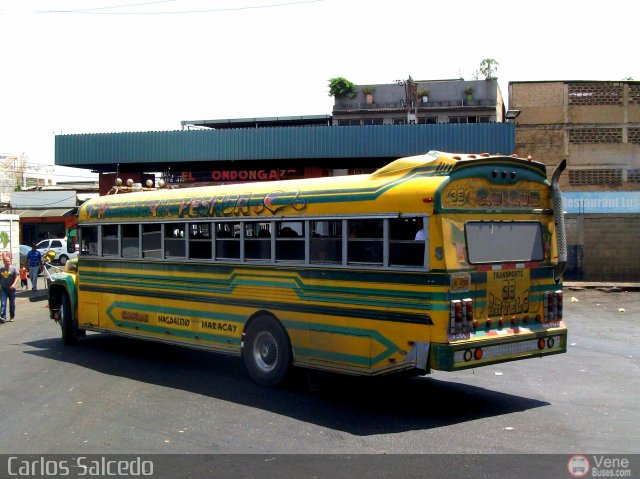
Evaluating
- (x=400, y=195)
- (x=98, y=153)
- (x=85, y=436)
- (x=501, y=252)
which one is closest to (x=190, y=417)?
(x=85, y=436)

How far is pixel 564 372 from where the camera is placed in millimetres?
11141

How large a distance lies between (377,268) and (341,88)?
43.1 meters

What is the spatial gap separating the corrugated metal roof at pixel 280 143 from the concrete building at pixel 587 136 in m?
4.77

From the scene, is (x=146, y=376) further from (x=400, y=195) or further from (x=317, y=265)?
(x=400, y=195)

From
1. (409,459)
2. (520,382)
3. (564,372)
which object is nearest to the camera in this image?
(409,459)

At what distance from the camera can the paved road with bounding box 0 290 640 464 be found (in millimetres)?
7391

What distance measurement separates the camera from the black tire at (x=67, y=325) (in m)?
14.3

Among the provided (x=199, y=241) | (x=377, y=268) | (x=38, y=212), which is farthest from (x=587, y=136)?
(x=38, y=212)

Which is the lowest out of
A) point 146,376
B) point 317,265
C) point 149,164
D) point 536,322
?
point 146,376

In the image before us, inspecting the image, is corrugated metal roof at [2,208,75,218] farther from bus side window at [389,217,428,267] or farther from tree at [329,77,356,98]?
bus side window at [389,217,428,267]

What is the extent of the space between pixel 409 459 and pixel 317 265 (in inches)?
125

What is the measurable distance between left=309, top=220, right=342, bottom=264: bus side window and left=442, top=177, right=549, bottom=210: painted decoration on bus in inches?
58.7

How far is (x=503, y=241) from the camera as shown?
883 centimetres

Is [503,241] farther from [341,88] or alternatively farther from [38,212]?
[38,212]
